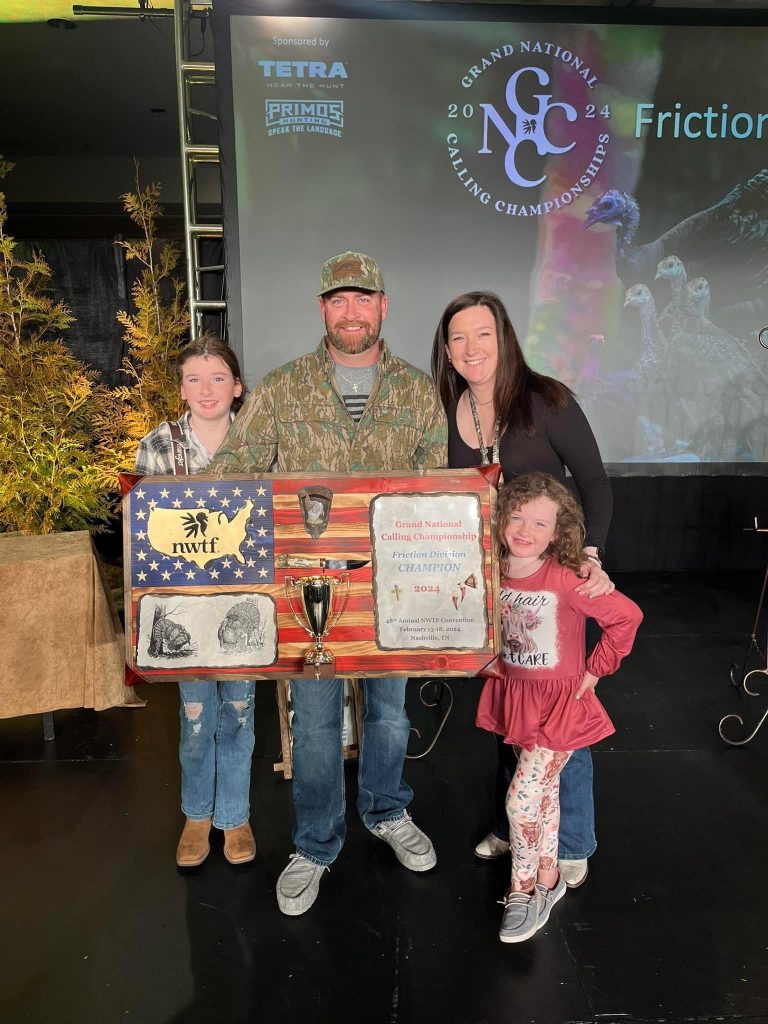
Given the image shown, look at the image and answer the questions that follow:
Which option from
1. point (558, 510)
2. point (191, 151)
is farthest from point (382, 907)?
point (191, 151)

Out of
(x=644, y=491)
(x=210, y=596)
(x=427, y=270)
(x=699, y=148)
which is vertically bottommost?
(x=644, y=491)

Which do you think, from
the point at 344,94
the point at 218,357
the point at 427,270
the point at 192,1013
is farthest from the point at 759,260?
the point at 192,1013

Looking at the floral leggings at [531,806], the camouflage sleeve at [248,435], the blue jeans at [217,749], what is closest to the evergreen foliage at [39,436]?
the blue jeans at [217,749]

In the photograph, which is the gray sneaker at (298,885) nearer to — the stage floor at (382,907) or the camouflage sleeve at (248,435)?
the stage floor at (382,907)

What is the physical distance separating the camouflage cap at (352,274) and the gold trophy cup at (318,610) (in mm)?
719

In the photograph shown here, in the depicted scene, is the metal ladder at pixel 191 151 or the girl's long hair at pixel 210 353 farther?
the metal ladder at pixel 191 151

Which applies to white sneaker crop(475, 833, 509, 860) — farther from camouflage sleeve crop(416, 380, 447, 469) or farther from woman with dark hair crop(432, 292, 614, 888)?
camouflage sleeve crop(416, 380, 447, 469)

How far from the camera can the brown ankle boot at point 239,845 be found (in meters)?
2.18

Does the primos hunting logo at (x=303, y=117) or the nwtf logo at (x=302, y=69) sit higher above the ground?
the nwtf logo at (x=302, y=69)

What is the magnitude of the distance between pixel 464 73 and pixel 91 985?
4.64 metres

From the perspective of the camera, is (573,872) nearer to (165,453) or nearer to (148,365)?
(165,453)

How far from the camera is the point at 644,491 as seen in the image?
5.53 meters

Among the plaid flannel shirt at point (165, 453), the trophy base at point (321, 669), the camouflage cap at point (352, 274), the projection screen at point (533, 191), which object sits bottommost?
the trophy base at point (321, 669)

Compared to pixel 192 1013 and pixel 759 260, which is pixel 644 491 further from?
pixel 192 1013
